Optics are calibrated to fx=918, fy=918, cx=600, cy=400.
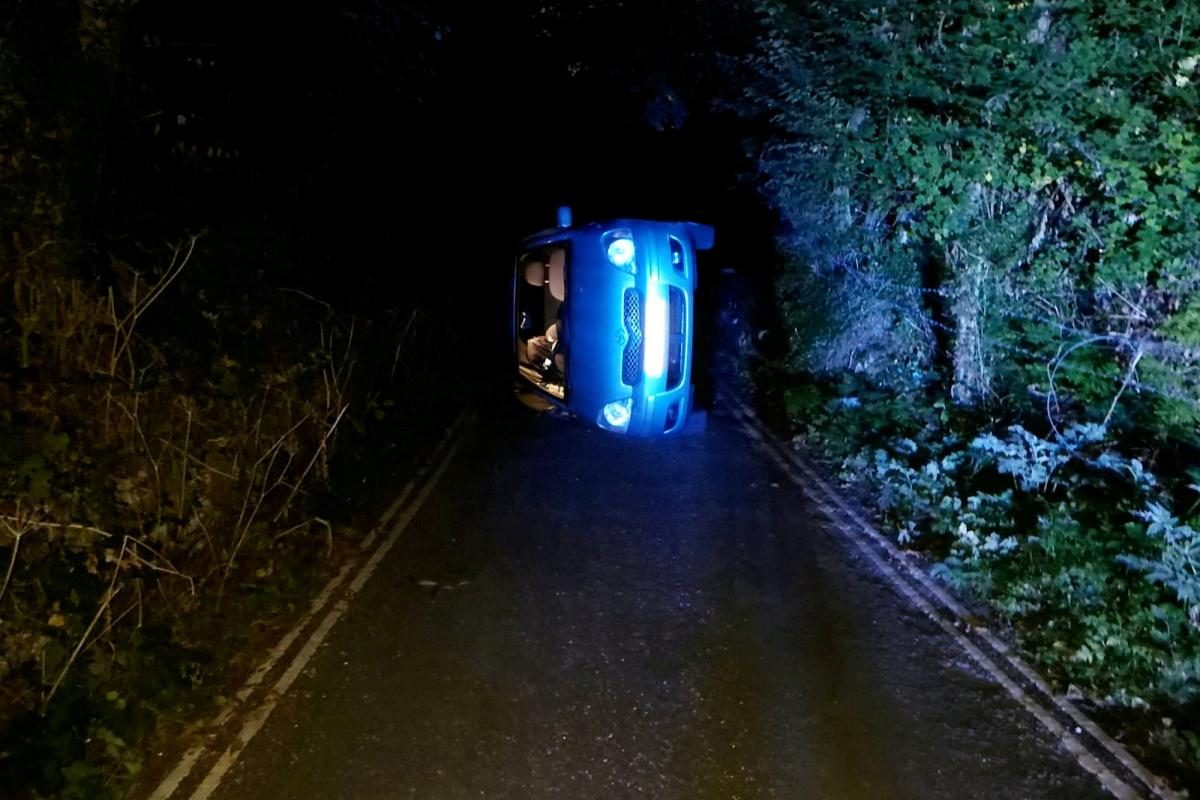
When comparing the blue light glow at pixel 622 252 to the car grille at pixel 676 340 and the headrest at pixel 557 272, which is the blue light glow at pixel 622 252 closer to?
the car grille at pixel 676 340

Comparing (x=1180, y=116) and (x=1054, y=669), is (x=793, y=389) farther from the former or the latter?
(x=1054, y=669)

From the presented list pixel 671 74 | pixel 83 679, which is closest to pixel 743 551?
pixel 83 679

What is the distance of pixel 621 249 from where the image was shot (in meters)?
8.56

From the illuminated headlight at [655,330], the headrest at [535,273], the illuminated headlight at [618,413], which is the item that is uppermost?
the headrest at [535,273]

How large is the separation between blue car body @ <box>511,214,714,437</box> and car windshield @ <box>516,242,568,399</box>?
34 cm

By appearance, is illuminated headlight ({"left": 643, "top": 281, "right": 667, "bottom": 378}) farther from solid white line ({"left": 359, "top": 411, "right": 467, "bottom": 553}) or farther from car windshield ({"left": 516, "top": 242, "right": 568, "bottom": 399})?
solid white line ({"left": 359, "top": 411, "right": 467, "bottom": 553})

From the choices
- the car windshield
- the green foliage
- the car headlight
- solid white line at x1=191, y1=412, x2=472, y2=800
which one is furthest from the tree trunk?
solid white line at x1=191, y1=412, x2=472, y2=800

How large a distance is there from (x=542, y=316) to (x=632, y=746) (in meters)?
7.40

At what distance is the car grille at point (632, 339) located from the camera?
8.41 metres

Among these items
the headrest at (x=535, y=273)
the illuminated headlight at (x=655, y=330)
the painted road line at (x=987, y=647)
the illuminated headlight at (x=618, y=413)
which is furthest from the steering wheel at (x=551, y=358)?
the painted road line at (x=987, y=647)

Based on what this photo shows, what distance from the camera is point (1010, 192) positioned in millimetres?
9602

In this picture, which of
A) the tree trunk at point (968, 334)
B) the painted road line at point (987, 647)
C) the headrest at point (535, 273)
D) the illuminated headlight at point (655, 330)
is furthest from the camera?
the headrest at point (535, 273)

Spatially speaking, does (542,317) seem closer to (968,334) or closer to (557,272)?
(557,272)

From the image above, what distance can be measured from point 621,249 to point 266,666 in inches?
192
